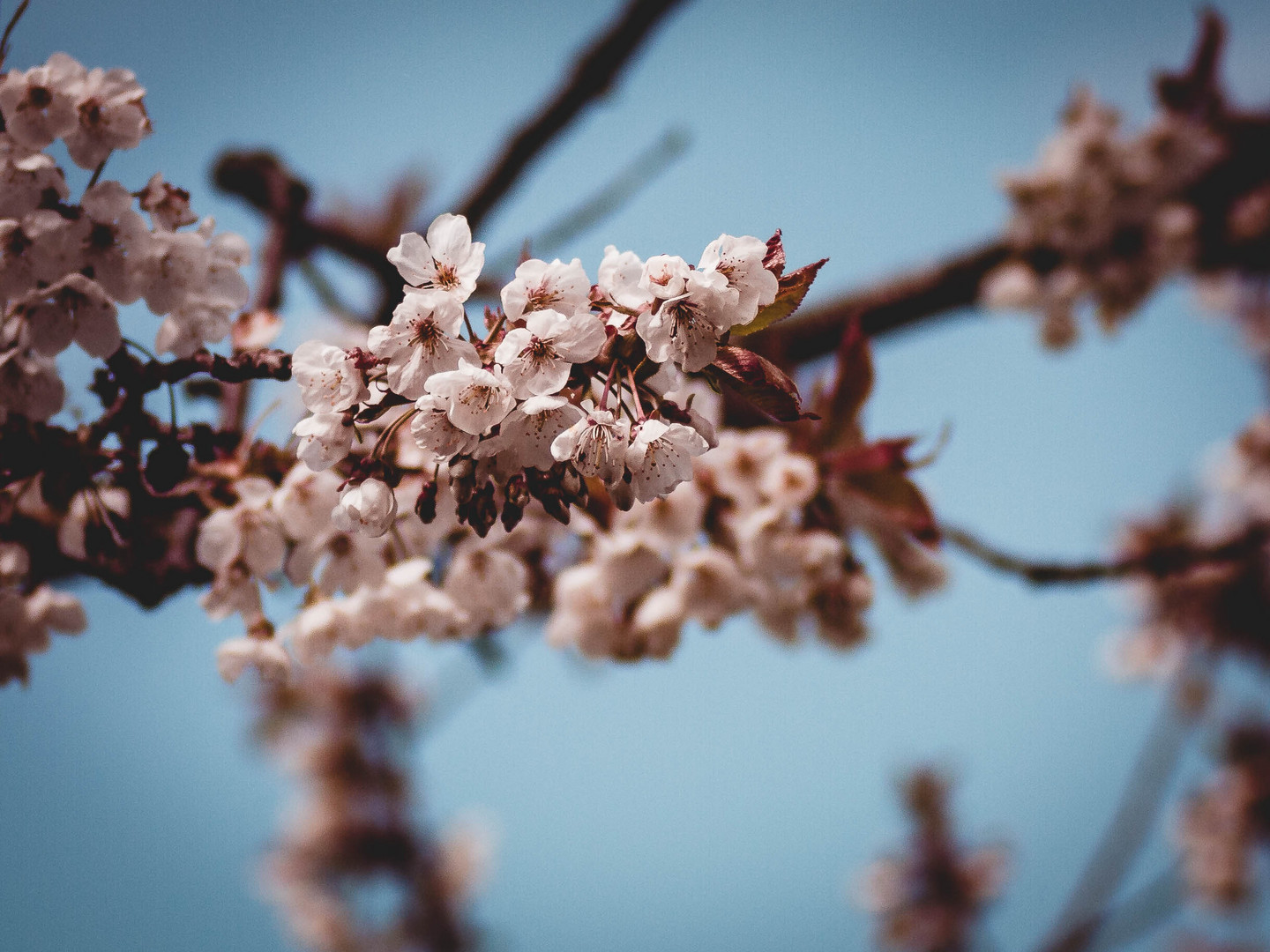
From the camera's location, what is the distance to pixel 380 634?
44.7 inches

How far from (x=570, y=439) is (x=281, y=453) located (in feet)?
1.79

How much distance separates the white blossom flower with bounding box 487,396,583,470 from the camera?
0.72 meters

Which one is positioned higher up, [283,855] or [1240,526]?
[283,855]

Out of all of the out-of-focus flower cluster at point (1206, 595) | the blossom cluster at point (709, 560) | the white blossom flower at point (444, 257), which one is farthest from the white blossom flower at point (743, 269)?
the out-of-focus flower cluster at point (1206, 595)

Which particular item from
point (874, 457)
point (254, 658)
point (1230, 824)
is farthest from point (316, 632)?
point (1230, 824)

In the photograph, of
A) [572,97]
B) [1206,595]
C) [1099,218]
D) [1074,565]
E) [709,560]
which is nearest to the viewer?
[709,560]

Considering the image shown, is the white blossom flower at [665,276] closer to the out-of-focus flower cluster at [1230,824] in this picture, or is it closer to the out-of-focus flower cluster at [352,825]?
the out-of-focus flower cluster at [352,825]

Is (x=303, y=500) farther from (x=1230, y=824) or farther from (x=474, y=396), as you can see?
(x=1230, y=824)

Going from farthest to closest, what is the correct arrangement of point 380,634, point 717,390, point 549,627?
point 549,627 → point 380,634 → point 717,390

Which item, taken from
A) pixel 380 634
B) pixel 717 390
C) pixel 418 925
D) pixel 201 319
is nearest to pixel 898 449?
pixel 717 390

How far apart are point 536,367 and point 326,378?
0.72 ft

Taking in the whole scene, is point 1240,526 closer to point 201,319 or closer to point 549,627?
point 549,627

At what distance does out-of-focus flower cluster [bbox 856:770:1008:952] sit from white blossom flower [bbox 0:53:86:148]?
189 inches

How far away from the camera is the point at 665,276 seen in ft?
2.35
